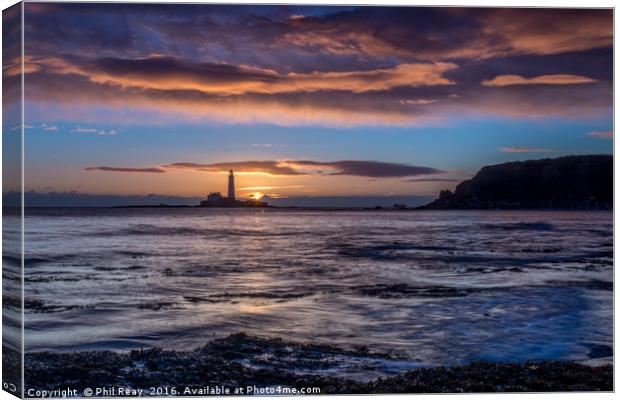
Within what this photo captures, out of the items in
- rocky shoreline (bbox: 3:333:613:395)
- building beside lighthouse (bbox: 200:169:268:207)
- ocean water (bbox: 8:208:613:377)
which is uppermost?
building beside lighthouse (bbox: 200:169:268:207)

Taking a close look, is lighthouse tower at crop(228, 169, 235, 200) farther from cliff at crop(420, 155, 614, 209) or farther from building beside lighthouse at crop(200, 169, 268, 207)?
cliff at crop(420, 155, 614, 209)

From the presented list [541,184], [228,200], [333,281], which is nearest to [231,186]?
[228,200]

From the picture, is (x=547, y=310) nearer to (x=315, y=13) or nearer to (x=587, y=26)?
(x=587, y=26)

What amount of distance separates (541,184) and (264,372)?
3058mm

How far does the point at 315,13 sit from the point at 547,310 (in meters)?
3.15

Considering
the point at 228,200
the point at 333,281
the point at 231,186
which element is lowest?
the point at 333,281

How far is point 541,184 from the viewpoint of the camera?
7.43 metres

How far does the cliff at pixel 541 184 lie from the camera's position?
712 cm

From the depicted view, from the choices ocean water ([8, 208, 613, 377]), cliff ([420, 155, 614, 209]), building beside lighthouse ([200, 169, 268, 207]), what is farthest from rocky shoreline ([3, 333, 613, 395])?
cliff ([420, 155, 614, 209])

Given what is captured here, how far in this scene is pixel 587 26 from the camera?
683 cm

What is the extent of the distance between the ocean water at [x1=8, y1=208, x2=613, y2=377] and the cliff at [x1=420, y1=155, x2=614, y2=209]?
129 millimetres

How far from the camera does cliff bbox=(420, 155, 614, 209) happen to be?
712 centimetres

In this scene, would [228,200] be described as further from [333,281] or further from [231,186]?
[333,281]

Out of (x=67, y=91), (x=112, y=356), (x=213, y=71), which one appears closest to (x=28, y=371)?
(x=112, y=356)
